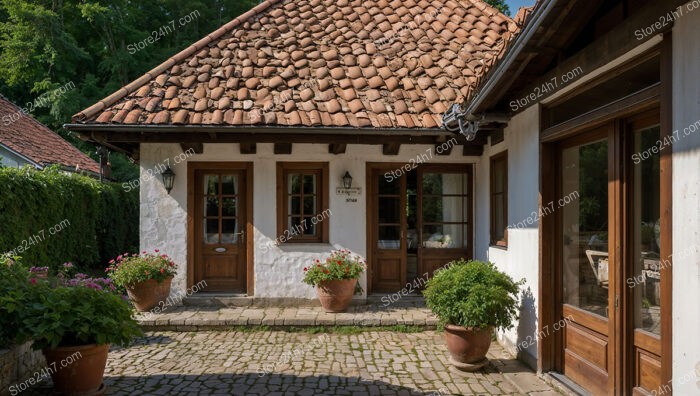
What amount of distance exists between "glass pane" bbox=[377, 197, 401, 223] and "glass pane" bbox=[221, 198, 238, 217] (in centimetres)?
244

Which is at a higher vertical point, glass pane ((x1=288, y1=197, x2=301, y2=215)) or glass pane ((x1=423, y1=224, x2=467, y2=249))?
glass pane ((x1=288, y1=197, x2=301, y2=215))

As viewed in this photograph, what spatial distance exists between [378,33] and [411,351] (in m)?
6.07

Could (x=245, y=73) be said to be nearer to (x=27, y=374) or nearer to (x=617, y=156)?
(x=27, y=374)

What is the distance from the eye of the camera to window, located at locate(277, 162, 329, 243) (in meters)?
7.57

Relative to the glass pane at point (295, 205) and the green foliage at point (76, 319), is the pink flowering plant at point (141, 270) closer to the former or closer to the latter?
the glass pane at point (295, 205)

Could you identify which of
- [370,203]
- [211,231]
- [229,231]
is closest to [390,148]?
[370,203]

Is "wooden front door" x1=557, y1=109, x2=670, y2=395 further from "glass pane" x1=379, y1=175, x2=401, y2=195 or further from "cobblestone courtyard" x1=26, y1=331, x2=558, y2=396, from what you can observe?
"glass pane" x1=379, y1=175, x2=401, y2=195

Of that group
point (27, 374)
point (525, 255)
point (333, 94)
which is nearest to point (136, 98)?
point (333, 94)

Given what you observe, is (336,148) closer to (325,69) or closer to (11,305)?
(325,69)

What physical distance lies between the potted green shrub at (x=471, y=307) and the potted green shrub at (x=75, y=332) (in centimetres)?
322

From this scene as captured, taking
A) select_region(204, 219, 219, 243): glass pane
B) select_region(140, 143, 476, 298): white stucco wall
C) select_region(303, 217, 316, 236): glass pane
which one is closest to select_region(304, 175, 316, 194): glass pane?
select_region(140, 143, 476, 298): white stucco wall

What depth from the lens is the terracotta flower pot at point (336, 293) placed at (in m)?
7.01

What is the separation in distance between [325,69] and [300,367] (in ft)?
16.2

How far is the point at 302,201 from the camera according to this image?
7.67 metres
